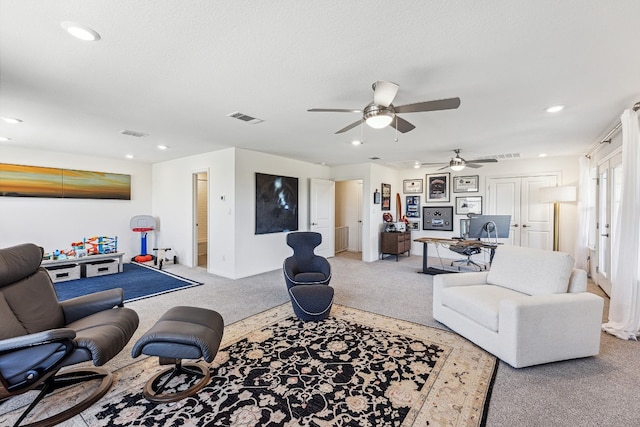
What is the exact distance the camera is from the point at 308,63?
2.20m

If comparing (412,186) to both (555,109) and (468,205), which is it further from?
(555,109)

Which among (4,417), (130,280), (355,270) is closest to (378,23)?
(4,417)

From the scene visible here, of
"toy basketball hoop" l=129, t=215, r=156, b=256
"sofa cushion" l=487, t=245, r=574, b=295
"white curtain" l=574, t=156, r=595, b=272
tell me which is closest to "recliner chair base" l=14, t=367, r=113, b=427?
"sofa cushion" l=487, t=245, r=574, b=295

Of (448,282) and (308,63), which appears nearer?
(308,63)

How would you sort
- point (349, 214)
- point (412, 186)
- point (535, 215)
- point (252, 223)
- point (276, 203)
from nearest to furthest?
point (252, 223) → point (276, 203) → point (535, 215) → point (412, 186) → point (349, 214)

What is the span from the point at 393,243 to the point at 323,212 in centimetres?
193

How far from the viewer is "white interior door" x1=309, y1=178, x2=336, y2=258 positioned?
22.2ft

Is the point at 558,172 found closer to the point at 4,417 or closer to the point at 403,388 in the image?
the point at 403,388

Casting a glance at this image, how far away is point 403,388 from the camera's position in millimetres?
2066

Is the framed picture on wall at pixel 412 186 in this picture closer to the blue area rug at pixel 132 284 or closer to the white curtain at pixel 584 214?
the white curtain at pixel 584 214

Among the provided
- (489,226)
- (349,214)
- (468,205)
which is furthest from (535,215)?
(349,214)

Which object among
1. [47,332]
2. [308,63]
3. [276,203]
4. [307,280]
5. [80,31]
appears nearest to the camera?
[47,332]

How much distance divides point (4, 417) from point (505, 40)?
4.08 m

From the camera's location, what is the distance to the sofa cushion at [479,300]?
254cm
